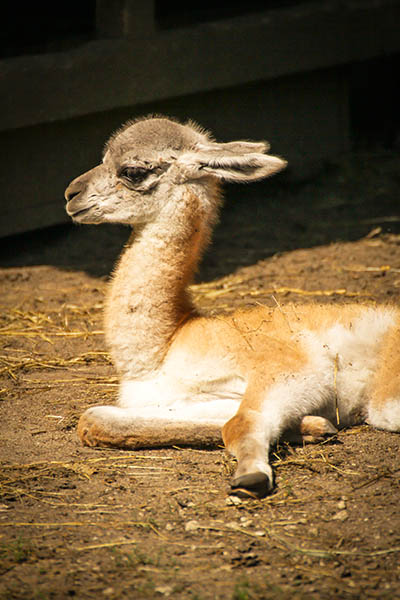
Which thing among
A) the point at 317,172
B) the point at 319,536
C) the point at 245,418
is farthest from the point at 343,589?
the point at 317,172

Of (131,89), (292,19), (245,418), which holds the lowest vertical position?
(245,418)

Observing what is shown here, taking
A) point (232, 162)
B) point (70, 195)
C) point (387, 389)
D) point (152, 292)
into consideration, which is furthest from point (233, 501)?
point (70, 195)

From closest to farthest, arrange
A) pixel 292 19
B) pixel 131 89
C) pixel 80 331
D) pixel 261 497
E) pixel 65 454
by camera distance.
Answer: pixel 261 497
pixel 65 454
pixel 80 331
pixel 131 89
pixel 292 19

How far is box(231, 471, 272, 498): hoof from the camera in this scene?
3.33 meters

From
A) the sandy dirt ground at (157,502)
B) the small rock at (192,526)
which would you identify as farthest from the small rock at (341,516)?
the small rock at (192,526)

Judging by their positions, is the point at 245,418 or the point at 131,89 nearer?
the point at 245,418

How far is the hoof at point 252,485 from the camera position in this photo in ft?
10.9

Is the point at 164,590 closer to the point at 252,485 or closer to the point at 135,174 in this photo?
the point at 252,485

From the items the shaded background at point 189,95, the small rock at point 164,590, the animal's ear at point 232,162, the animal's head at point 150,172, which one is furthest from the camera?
the shaded background at point 189,95

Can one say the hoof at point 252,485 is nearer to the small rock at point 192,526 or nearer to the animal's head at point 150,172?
the small rock at point 192,526

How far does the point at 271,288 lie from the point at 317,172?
354 centimetres

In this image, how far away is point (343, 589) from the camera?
274cm

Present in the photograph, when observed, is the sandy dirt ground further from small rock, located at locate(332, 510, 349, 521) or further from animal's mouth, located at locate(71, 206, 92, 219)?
animal's mouth, located at locate(71, 206, 92, 219)

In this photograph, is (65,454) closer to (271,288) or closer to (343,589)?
(343,589)
